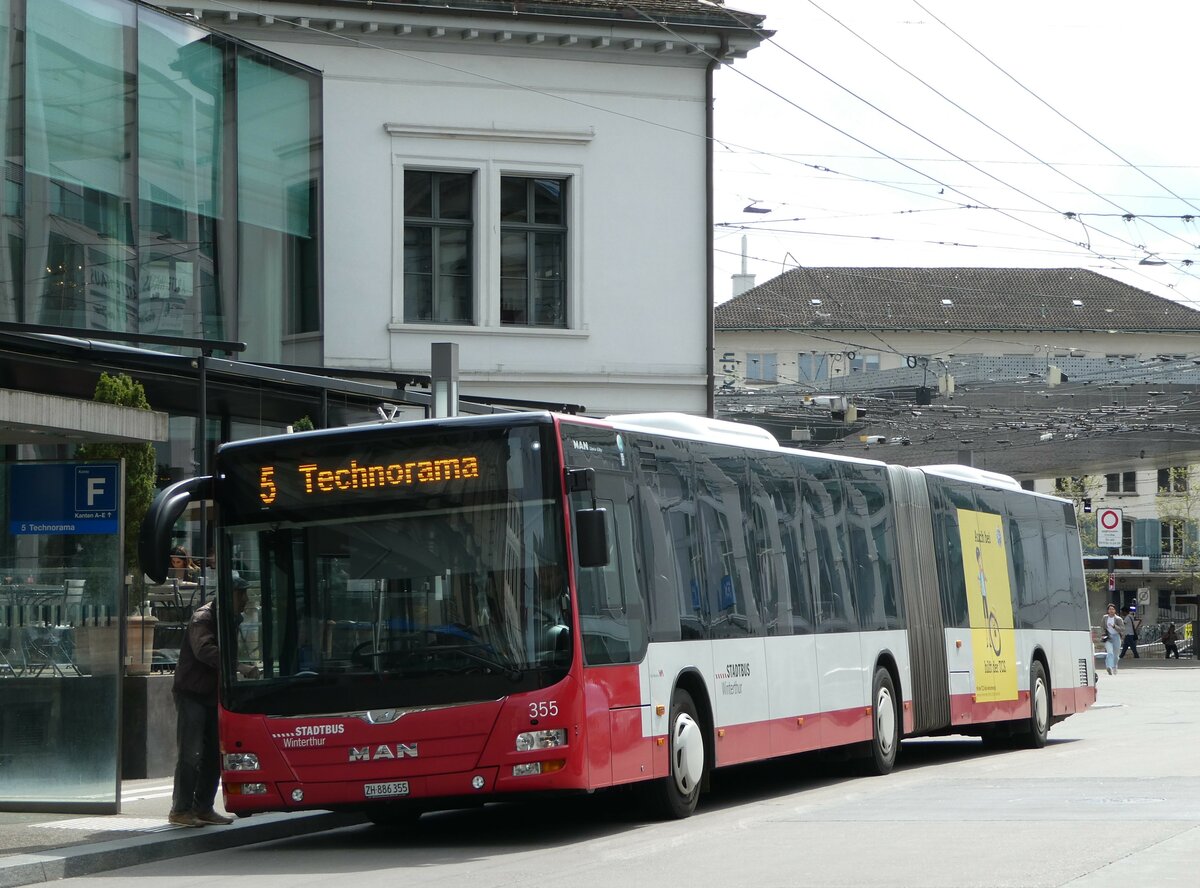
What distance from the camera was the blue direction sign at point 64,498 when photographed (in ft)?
45.3

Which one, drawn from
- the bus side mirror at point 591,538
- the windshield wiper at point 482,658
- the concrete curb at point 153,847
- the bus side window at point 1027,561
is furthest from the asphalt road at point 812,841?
the bus side window at point 1027,561

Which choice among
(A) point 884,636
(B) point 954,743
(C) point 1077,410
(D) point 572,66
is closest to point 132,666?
(A) point 884,636

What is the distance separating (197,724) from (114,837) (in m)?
1.01

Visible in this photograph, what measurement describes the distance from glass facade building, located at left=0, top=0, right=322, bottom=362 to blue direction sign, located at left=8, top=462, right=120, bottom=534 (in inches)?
207

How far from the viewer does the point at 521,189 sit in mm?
27234

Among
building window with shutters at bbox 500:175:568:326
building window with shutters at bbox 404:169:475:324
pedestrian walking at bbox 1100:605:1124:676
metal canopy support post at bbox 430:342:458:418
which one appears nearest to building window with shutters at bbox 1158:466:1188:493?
pedestrian walking at bbox 1100:605:1124:676

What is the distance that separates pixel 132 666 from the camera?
57.3 feet

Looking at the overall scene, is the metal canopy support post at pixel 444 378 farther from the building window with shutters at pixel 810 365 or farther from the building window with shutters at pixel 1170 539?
the building window with shutters at pixel 1170 539

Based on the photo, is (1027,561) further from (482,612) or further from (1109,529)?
(1109,529)

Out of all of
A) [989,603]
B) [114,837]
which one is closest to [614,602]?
[114,837]

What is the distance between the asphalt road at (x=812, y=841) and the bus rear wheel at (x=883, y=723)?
218 millimetres

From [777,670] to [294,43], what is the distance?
1428 centimetres

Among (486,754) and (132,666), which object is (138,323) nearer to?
(132,666)

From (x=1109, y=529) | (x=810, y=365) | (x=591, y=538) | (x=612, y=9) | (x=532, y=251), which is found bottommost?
(x=591, y=538)
